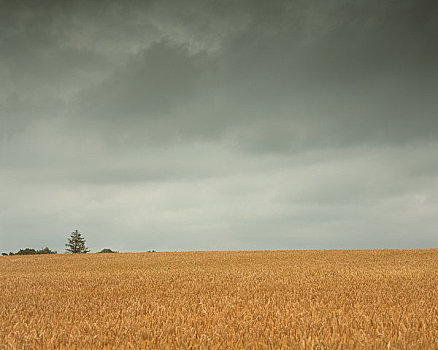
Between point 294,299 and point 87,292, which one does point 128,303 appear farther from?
point 294,299

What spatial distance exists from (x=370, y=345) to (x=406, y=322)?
1462mm

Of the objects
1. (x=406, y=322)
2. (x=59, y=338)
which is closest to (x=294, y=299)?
(x=406, y=322)

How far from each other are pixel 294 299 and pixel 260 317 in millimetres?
1921

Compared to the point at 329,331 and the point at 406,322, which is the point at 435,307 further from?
the point at 329,331

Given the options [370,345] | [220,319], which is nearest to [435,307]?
[370,345]

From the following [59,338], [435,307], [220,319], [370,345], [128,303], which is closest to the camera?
[370,345]

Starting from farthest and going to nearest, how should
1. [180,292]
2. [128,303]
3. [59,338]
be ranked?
1. [180,292]
2. [128,303]
3. [59,338]

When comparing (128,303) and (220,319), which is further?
(128,303)

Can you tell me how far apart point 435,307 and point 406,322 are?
1438 mm

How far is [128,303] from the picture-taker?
6523mm

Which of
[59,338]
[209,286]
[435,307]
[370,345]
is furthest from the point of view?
[209,286]

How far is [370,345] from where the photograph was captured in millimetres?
3732

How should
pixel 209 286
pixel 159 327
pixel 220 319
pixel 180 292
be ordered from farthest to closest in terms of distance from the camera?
1. pixel 209 286
2. pixel 180 292
3. pixel 220 319
4. pixel 159 327

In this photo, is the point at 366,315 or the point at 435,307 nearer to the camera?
the point at 366,315
